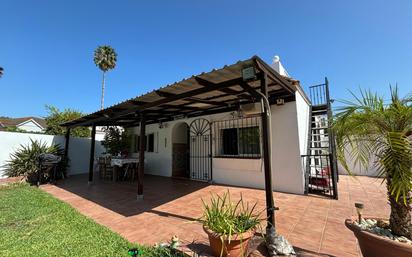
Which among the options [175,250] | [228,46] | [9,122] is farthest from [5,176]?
[9,122]

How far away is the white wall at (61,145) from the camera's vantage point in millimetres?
8586

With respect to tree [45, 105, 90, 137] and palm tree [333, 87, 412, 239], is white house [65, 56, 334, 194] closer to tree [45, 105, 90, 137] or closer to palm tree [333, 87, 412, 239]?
palm tree [333, 87, 412, 239]

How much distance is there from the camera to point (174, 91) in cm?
443

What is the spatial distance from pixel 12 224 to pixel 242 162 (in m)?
5.78

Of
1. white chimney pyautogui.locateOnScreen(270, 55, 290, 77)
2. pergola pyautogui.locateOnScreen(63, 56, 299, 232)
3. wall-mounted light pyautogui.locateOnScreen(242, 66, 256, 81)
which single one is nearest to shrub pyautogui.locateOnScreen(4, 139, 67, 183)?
pergola pyautogui.locateOnScreen(63, 56, 299, 232)

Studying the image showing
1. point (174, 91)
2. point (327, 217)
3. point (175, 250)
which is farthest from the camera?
point (174, 91)

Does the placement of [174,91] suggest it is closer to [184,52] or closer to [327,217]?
[327,217]

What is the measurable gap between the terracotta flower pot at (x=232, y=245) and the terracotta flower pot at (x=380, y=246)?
1172 millimetres

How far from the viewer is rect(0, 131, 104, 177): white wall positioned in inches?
338

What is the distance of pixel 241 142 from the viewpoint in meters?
6.91

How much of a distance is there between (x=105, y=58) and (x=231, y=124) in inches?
742

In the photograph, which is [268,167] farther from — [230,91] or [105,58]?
[105,58]

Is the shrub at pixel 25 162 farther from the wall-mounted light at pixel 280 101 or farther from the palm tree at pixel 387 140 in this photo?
the palm tree at pixel 387 140

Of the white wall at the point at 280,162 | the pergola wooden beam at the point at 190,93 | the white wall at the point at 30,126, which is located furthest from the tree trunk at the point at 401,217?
the white wall at the point at 30,126
